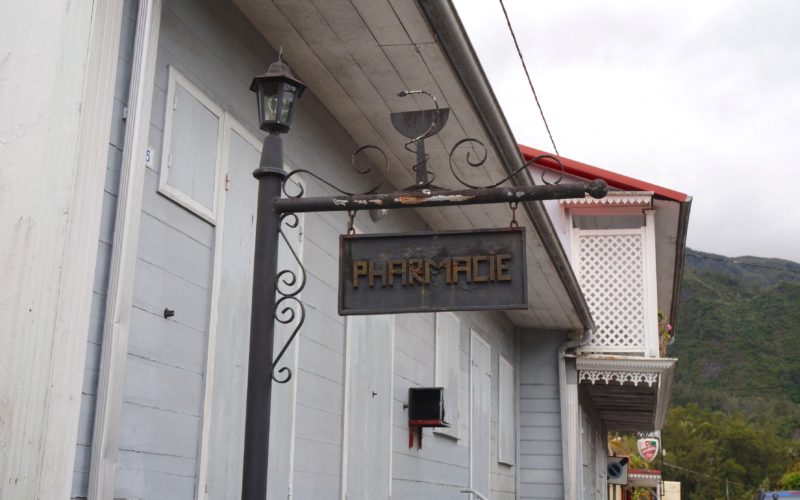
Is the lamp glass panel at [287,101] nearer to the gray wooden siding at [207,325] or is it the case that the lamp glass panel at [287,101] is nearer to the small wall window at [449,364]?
the gray wooden siding at [207,325]

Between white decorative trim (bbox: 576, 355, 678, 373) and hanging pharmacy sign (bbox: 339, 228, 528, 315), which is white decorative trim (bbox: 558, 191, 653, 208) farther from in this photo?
hanging pharmacy sign (bbox: 339, 228, 528, 315)

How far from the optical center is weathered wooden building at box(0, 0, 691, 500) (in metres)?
3.38

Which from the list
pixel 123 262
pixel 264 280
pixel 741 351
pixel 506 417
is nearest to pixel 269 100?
pixel 264 280

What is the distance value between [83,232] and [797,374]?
346 ft

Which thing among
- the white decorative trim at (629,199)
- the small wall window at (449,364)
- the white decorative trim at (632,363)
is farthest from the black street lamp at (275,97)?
the white decorative trim at (629,199)

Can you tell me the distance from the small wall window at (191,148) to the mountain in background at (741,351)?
96.4 metres

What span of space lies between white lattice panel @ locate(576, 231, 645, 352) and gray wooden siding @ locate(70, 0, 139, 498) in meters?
9.48

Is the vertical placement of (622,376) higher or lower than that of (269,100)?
higher

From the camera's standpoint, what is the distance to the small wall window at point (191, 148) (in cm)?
442

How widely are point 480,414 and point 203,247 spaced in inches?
263

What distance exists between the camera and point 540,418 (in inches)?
518

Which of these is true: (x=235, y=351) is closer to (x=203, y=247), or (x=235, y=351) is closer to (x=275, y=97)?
(x=203, y=247)

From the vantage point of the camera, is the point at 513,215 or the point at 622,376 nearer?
the point at 513,215

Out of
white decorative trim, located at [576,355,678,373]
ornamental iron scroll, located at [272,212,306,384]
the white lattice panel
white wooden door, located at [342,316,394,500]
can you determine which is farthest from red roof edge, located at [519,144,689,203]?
ornamental iron scroll, located at [272,212,306,384]
